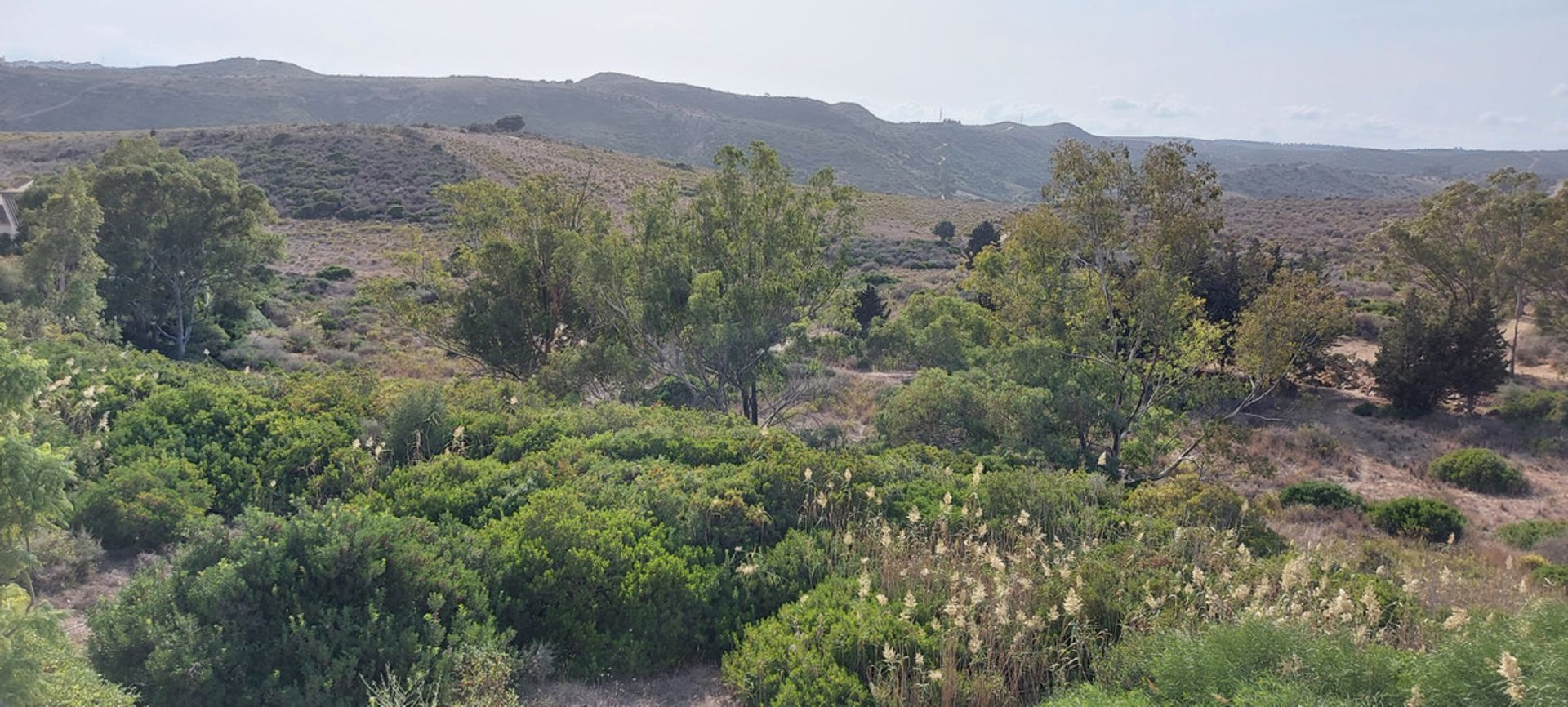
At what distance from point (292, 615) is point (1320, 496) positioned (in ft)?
42.5

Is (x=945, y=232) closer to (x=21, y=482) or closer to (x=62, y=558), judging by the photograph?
(x=62, y=558)

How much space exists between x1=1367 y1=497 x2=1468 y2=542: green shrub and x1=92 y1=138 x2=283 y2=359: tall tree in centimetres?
2367

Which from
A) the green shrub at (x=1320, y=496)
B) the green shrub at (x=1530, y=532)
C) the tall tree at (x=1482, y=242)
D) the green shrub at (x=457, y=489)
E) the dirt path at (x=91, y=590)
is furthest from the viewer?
the tall tree at (x=1482, y=242)

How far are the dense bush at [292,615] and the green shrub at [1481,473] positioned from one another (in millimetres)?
15637

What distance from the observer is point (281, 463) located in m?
7.96

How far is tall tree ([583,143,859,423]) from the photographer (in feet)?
39.1

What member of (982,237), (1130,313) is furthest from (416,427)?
(982,237)

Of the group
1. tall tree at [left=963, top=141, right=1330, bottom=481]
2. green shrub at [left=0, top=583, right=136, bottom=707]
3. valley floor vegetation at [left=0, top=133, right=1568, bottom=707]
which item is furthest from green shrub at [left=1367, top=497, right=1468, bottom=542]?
green shrub at [left=0, top=583, right=136, bottom=707]

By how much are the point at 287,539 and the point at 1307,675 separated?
5.97m

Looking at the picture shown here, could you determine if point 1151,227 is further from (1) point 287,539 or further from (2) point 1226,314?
(1) point 287,539

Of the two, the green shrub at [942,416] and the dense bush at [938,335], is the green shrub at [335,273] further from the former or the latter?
the green shrub at [942,416]

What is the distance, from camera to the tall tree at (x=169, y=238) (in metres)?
18.7

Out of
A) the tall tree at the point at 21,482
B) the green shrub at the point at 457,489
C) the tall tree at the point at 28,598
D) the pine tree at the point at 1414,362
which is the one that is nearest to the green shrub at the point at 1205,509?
the green shrub at the point at 457,489

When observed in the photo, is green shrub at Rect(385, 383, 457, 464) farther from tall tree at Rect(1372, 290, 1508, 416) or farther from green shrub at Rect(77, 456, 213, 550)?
tall tree at Rect(1372, 290, 1508, 416)
